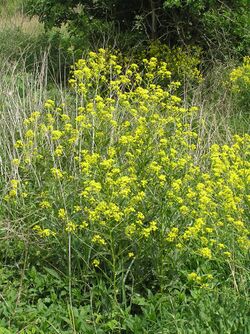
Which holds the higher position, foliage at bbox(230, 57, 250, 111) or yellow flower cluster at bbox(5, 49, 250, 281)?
yellow flower cluster at bbox(5, 49, 250, 281)

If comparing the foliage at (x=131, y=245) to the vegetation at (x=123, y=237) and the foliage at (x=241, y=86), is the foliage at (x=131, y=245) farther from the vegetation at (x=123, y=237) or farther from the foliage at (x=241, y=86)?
the foliage at (x=241, y=86)

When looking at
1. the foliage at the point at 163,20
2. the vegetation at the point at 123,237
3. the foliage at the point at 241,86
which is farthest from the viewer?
the foliage at the point at 163,20

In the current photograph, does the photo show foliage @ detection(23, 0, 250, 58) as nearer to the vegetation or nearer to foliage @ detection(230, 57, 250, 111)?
foliage @ detection(230, 57, 250, 111)

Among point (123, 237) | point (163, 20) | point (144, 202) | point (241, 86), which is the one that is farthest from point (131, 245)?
point (163, 20)

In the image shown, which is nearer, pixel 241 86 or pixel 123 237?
pixel 123 237

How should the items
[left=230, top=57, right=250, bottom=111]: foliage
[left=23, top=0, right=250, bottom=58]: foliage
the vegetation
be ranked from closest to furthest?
the vegetation
[left=230, top=57, right=250, bottom=111]: foliage
[left=23, top=0, right=250, bottom=58]: foliage

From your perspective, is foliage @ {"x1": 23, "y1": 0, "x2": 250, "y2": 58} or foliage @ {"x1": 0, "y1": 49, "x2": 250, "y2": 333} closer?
foliage @ {"x1": 0, "y1": 49, "x2": 250, "y2": 333}

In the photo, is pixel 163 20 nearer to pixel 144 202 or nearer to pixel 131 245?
pixel 144 202

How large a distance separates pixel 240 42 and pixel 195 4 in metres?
1.24

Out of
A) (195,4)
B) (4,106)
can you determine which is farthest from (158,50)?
(4,106)

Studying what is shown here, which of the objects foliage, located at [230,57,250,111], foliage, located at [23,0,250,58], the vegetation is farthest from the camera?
foliage, located at [23,0,250,58]

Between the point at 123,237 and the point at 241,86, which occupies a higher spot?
the point at 123,237

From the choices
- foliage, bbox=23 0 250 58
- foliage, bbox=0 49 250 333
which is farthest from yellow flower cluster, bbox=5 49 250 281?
foliage, bbox=23 0 250 58

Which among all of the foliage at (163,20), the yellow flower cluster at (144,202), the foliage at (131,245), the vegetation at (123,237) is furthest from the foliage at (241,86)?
the foliage at (131,245)
